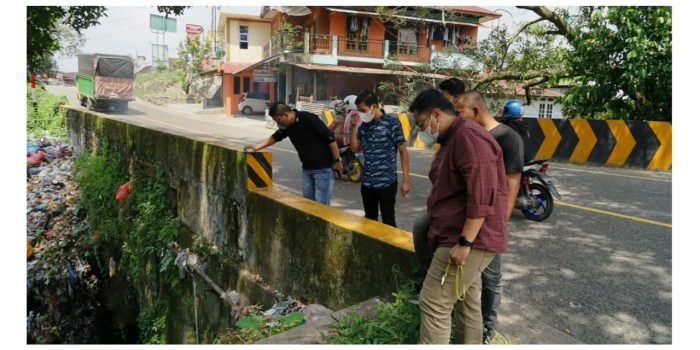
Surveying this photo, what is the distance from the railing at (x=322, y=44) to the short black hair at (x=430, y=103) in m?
24.7

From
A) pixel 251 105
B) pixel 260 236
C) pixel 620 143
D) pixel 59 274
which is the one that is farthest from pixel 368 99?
pixel 251 105

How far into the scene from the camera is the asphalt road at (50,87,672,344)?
3.44 meters

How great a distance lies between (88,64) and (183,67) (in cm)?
1609

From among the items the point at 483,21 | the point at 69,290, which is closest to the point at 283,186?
the point at 69,290

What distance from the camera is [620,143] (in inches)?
428

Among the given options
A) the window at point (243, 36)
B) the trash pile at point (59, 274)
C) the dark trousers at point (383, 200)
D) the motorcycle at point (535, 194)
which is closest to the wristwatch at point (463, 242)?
the dark trousers at point (383, 200)

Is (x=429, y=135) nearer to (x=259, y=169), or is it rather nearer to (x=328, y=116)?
(x=259, y=169)

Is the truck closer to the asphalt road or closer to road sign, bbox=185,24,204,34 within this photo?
road sign, bbox=185,24,204,34

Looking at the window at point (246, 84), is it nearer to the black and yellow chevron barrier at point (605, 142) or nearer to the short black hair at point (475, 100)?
the black and yellow chevron barrier at point (605, 142)

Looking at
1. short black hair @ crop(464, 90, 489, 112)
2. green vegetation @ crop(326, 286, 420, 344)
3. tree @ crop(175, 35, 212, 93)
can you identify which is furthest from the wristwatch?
tree @ crop(175, 35, 212, 93)

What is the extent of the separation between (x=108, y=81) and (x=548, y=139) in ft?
80.1

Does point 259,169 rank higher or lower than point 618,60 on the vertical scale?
lower

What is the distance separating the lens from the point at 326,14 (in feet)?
88.3
